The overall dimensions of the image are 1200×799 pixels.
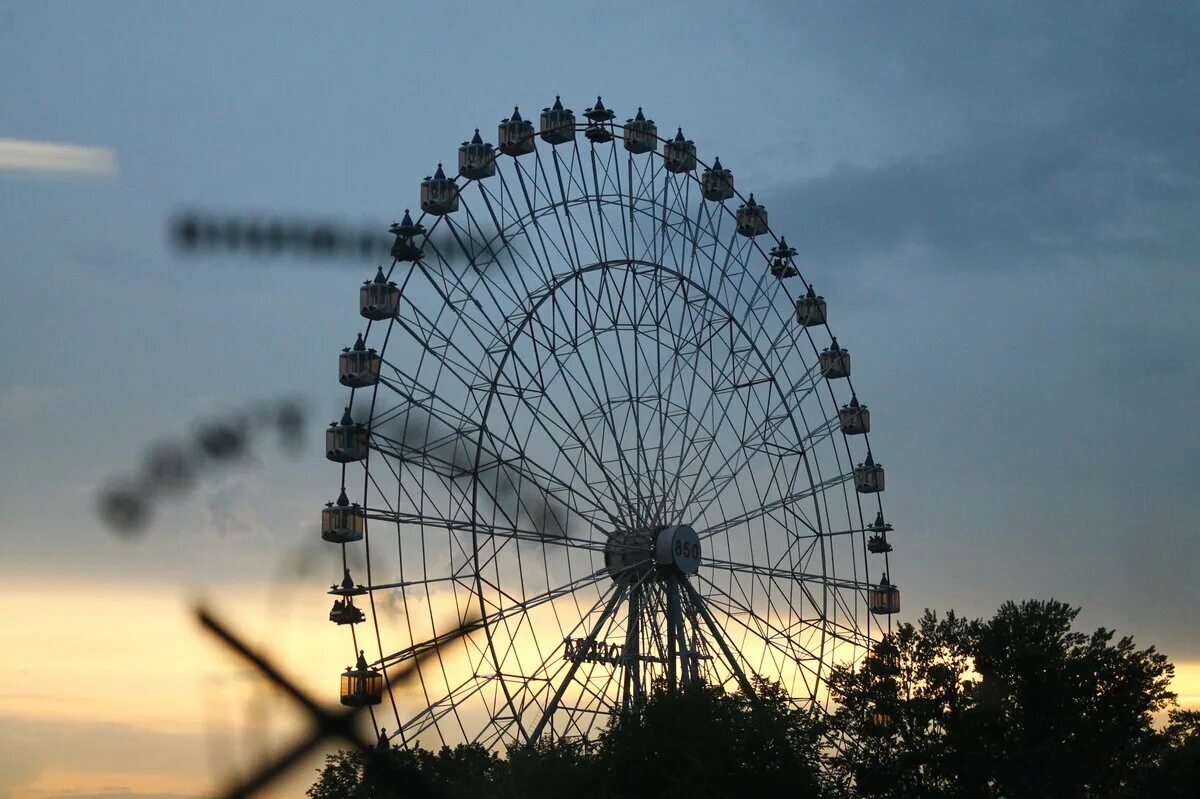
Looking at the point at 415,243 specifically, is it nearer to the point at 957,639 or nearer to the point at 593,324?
the point at 593,324

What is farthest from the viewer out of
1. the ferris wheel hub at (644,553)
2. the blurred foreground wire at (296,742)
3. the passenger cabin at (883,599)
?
the passenger cabin at (883,599)

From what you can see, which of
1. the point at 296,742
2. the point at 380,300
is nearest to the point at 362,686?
the point at 380,300

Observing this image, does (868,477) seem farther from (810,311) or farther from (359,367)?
(359,367)

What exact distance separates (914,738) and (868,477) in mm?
12002

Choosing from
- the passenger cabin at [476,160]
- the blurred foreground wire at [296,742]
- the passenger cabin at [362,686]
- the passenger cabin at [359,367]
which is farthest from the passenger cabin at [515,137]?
the blurred foreground wire at [296,742]

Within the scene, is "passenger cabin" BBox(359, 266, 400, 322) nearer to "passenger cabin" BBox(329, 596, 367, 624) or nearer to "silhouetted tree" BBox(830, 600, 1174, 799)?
"passenger cabin" BBox(329, 596, 367, 624)

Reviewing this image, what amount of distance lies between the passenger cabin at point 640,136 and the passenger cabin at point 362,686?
21789mm

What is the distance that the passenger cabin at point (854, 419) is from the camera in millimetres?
62812

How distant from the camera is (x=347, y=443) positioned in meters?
48.3

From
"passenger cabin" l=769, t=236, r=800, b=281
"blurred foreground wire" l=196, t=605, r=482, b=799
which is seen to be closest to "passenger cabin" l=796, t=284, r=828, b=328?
"passenger cabin" l=769, t=236, r=800, b=281

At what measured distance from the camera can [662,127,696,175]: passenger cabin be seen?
194 ft

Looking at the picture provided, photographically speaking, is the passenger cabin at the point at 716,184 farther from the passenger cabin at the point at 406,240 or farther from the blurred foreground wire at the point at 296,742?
the blurred foreground wire at the point at 296,742

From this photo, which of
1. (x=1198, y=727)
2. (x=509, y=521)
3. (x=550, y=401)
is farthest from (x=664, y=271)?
(x=1198, y=727)

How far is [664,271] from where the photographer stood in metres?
55.8
